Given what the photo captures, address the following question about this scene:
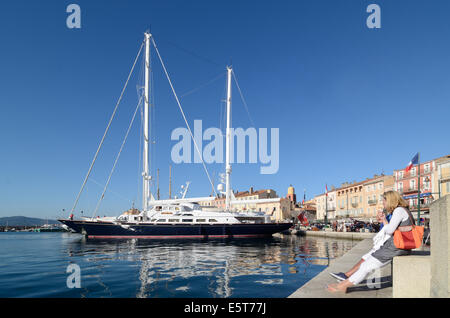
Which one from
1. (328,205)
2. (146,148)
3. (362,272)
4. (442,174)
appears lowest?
(328,205)

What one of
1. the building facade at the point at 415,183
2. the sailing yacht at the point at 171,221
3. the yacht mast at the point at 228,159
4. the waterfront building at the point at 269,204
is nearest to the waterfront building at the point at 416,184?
the building facade at the point at 415,183

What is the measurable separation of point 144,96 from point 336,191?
178 feet

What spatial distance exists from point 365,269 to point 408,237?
2.57 feet

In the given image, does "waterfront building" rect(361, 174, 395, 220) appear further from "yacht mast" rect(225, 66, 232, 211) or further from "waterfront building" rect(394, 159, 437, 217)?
"yacht mast" rect(225, 66, 232, 211)

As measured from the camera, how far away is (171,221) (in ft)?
115

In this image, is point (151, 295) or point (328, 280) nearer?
point (328, 280)

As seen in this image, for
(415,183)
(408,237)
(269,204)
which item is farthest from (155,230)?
(269,204)

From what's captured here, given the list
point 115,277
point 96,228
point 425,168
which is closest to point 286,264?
point 115,277

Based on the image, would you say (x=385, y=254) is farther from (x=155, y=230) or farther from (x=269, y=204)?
(x=269, y=204)

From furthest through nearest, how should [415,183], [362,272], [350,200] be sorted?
1. [350,200]
2. [415,183]
3. [362,272]

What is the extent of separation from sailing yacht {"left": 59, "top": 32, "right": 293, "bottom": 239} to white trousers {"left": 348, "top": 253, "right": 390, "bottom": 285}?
30761 mm

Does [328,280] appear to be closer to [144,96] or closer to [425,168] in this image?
[144,96]

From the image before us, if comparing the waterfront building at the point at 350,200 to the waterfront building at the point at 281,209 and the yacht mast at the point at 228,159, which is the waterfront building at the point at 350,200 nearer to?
the waterfront building at the point at 281,209

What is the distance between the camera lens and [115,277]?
36.5 feet
